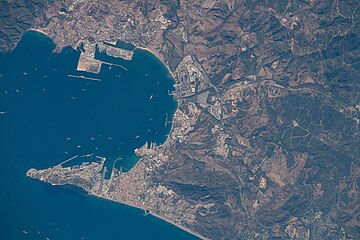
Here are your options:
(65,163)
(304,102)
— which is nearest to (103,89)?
(65,163)

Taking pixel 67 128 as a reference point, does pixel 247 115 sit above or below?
below

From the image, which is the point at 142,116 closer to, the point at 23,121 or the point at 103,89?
the point at 103,89

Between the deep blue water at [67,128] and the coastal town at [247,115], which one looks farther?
the coastal town at [247,115]

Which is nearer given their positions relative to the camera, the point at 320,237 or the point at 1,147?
the point at 1,147

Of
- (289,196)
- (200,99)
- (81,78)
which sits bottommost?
(289,196)

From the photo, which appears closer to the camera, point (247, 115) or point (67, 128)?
point (67, 128)

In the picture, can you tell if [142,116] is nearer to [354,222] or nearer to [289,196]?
[289,196]

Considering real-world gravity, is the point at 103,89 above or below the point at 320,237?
above

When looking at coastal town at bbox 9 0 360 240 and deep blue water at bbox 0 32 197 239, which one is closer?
deep blue water at bbox 0 32 197 239
